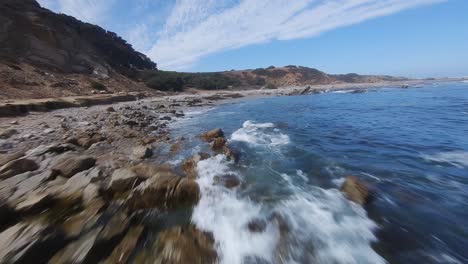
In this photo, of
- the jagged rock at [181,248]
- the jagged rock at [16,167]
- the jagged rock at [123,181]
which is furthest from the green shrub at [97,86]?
the jagged rock at [181,248]

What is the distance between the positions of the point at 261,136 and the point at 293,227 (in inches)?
321

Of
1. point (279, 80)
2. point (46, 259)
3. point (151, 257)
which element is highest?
point (46, 259)

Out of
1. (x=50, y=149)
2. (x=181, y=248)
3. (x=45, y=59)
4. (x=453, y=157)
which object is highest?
(x=45, y=59)

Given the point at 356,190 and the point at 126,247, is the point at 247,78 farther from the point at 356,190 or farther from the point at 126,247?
the point at 126,247

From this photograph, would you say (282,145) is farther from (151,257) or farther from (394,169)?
(151,257)

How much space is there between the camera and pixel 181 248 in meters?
4.11

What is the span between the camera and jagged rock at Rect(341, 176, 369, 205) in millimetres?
5961

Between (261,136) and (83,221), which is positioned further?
(261,136)

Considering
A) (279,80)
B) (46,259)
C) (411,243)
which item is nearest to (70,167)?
(46,259)

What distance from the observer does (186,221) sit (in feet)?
16.4

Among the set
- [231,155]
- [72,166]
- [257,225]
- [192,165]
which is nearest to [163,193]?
[257,225]

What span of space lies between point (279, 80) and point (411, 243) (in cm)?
8190

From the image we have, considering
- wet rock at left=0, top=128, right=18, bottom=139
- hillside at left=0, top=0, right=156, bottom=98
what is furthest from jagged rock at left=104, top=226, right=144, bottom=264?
hillside at left=0, top=0, right=156, bottom=98

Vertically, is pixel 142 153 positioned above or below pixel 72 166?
below
